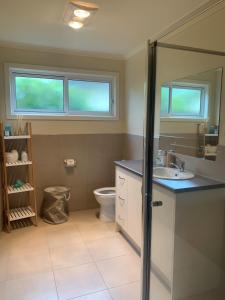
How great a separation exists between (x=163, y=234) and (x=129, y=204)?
0.75 m

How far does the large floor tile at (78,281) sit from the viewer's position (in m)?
1.90

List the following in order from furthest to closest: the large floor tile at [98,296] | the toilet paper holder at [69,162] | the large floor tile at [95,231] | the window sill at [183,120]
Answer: the toilet paper holder at [69,162] → the large floor tile at [95,231] → the window sill at [183,120] → the large floor tile at [98,296]

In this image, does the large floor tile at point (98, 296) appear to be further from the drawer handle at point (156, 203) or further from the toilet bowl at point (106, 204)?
the toilet bowl at point (106, 204)

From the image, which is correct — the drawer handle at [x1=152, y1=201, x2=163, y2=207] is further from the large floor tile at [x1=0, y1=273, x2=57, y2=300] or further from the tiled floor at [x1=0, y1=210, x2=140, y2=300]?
the large floor tile at [x1=0, y1=273, x2=57, y2=300]

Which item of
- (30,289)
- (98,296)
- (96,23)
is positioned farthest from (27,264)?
(96,23)

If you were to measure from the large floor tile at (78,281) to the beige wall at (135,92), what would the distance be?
1804 millimetres

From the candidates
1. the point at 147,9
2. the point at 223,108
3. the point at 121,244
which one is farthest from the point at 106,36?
the point at 121,244

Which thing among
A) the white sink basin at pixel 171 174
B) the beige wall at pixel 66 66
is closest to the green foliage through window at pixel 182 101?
the white sink basin at pixel 171 174

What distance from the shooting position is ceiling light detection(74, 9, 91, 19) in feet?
6.68

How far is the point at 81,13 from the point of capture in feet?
6.79

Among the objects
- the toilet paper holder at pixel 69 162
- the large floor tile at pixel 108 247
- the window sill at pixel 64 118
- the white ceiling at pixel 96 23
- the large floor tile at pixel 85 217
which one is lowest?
the large floor tile at pixel 108 247

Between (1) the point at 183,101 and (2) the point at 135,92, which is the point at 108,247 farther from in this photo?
(2) the point at 135,92

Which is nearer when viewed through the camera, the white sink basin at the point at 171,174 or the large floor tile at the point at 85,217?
the white sink basin at the point at 171,174

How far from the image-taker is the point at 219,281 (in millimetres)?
1907
